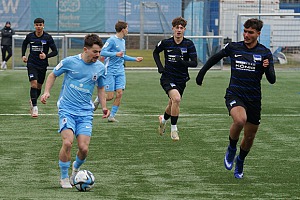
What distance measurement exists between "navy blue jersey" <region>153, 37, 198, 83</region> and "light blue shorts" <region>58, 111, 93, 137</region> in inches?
172

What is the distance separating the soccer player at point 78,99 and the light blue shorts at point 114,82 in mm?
6599

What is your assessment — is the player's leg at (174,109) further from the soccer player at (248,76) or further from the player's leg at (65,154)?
the player's leg at (65,154)

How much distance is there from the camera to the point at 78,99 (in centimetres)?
937

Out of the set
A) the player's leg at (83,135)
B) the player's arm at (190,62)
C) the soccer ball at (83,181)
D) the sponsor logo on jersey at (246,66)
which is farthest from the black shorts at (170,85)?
the soccer ball at (83,181)

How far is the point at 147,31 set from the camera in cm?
3519

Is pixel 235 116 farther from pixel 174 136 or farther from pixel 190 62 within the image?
pixel 190 62

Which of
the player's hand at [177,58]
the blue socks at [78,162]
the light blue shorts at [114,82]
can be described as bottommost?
the blue socks at [78,162]

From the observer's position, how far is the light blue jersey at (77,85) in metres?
9.37

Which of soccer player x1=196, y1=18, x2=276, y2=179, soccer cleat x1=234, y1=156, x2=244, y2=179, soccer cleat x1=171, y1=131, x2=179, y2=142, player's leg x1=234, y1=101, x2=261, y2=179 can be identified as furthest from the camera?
soccer cleat x1=171, y1=131, x2=179, y2=142

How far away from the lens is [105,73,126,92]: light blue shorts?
1619 centimetres

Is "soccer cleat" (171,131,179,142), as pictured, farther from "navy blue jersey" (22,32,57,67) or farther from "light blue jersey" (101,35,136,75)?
"navy blue jersey" (22,32,57,67)

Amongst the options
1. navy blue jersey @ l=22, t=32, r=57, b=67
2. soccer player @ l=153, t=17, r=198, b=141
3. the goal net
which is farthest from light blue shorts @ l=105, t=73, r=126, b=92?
the goal net

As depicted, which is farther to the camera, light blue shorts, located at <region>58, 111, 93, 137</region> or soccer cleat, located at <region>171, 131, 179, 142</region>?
soccer cleat, located at <region>171, 131, 179, 142</region>

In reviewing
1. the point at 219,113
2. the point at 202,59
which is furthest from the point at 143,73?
the point at 219,113
